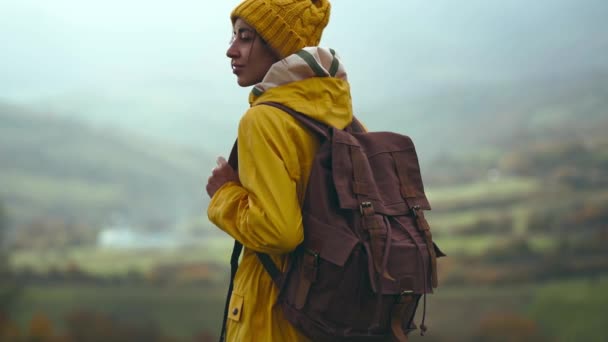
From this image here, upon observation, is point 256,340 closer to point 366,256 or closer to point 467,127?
point 366,256

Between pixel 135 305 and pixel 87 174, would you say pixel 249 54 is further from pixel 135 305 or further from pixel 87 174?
pixel 87 174

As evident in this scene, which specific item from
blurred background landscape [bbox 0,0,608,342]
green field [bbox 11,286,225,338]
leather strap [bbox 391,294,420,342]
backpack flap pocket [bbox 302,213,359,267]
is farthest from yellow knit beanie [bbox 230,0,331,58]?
green field [bbox 11,286,225,338]

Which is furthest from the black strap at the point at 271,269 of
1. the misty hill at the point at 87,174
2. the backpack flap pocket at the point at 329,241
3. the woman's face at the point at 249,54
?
the misty hill at the point at 87,174

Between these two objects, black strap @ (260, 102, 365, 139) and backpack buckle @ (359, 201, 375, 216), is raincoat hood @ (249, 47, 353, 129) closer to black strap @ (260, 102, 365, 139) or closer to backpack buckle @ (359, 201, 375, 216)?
black strap @ (260, 102, 365, 139)

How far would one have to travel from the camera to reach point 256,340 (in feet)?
6.70

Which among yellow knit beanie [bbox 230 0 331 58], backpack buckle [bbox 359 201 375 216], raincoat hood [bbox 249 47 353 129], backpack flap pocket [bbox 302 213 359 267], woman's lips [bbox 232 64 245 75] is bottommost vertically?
backpack flap pocket [bbox 302 213 359 267]

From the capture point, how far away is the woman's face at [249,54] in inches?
87.3

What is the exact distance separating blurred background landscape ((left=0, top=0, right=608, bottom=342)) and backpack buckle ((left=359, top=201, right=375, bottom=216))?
206 inches

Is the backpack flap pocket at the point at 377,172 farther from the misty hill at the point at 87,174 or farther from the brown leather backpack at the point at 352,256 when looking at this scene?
the misty hill at the point at 87,174

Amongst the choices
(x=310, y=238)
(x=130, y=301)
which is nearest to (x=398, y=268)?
(x=310, y=238)

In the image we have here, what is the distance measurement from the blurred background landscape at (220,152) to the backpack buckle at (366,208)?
523cm

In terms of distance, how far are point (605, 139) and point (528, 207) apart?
102 cm

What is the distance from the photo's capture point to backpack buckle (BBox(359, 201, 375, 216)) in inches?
75.7

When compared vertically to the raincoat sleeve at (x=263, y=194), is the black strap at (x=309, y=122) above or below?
above
